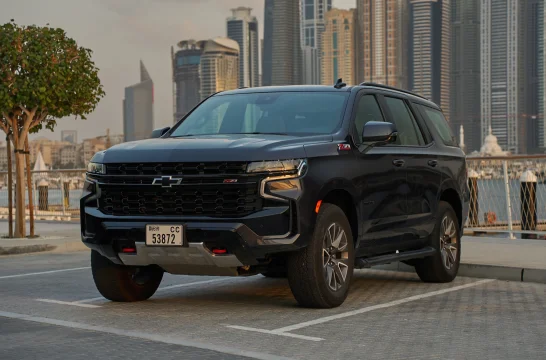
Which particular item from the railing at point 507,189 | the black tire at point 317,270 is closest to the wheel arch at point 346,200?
the black tire at point 317,270

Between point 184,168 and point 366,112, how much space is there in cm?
231

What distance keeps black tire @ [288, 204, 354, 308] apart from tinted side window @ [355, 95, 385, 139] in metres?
1.15

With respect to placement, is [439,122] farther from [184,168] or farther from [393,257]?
[184,168]

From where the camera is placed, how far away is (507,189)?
17078mm

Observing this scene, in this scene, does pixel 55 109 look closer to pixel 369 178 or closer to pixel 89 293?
pixel 89 293

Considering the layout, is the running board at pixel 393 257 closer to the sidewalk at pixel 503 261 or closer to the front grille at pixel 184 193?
the sidewalk at pixel 503 261

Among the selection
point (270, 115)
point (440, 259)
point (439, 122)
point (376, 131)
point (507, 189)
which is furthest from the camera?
point (507, 189)

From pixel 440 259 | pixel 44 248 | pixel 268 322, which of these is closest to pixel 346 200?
pixel 268 322

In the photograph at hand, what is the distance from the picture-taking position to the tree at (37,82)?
1666 cm

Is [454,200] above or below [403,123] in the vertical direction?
below

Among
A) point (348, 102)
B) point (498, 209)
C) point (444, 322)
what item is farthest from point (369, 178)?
point (498, 209)

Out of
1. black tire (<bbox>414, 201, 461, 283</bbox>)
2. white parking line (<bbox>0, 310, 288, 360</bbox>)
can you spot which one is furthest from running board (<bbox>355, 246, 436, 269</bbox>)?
white parking line (<bbox>0, 310, 288, 360</bbox>)

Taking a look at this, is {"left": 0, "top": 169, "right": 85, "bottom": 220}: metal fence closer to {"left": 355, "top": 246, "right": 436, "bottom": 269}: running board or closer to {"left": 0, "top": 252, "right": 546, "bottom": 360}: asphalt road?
{"left": 0, "top": 252, "right": 546, "bottom": 360}: asphalt road

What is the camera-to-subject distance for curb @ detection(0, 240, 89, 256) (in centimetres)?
1565
